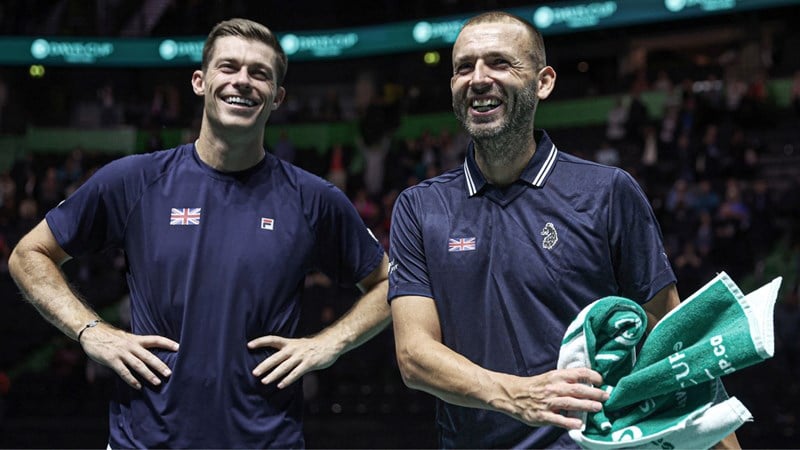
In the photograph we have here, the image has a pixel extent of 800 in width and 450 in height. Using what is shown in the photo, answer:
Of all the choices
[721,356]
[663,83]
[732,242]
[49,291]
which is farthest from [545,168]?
[663,83]

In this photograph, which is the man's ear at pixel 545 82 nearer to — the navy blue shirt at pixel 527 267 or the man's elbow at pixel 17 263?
the navy blue shirt at pixel 527 267

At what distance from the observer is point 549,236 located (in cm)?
327

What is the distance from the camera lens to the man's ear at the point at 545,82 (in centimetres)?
343

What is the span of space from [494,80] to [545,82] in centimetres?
28

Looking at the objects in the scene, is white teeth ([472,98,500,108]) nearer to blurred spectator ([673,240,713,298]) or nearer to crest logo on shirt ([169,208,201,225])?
crest logo on shirt ([169,208,201,225])

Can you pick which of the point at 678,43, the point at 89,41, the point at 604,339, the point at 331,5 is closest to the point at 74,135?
the point at 89,41

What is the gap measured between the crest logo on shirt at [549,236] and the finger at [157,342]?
1.47 metres

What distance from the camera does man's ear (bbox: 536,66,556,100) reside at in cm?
343

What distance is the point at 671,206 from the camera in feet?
48.7

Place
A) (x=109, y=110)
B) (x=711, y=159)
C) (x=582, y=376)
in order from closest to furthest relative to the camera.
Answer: (x=582, y=376) < (x=711, y=159) < (x=109, y=110)

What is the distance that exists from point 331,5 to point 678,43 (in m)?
9.12

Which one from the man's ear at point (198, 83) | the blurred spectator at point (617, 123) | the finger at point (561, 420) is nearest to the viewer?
the finger at point (561, 420)

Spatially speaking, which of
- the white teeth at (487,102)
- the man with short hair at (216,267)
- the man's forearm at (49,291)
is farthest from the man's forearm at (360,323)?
the white teeth at (487,102)

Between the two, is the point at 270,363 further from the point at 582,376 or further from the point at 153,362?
the point at 582,376
